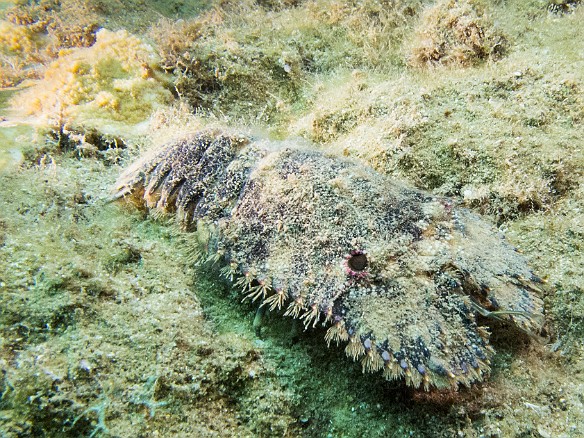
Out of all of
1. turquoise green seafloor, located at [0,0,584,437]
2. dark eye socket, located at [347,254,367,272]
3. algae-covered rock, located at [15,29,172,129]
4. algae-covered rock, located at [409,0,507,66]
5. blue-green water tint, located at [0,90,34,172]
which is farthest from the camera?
Result: algae-covered rock, located at [15,29,172,129]

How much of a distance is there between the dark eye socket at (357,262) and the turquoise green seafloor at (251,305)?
2.39 ft

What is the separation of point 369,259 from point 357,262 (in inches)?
3.4

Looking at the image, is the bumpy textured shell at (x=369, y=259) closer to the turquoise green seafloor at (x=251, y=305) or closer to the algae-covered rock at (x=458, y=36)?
the turquoise green seafloor at (x=251, y=305)

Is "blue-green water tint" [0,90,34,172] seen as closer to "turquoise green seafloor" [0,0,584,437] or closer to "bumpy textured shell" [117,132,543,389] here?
"turquoise green seafloor" [0,0,584,437]

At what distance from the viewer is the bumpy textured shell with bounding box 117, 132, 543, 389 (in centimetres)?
210

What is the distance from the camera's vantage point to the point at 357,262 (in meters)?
2.34

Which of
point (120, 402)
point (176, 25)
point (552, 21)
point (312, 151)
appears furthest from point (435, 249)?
point (176, 25)

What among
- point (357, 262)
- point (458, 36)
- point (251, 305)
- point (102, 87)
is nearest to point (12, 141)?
point (102, 87)

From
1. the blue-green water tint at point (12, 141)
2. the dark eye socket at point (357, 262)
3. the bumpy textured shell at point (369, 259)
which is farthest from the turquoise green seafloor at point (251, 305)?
the dark eye socket at point (357, 262)

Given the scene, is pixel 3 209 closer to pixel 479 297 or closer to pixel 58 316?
pixel 58 316

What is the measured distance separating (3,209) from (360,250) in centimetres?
281

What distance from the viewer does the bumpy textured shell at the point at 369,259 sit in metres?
2.10

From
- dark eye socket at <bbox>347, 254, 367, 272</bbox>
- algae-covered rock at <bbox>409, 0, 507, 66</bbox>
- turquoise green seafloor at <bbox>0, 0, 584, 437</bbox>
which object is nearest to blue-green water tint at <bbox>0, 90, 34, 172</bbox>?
turquoise green seafloor at <bbox>0, 0, 584, 437</bbox>

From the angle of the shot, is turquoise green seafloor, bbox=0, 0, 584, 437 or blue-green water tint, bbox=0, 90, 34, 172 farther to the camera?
blue-green water tint, bbox=0, 90, 34, 172
